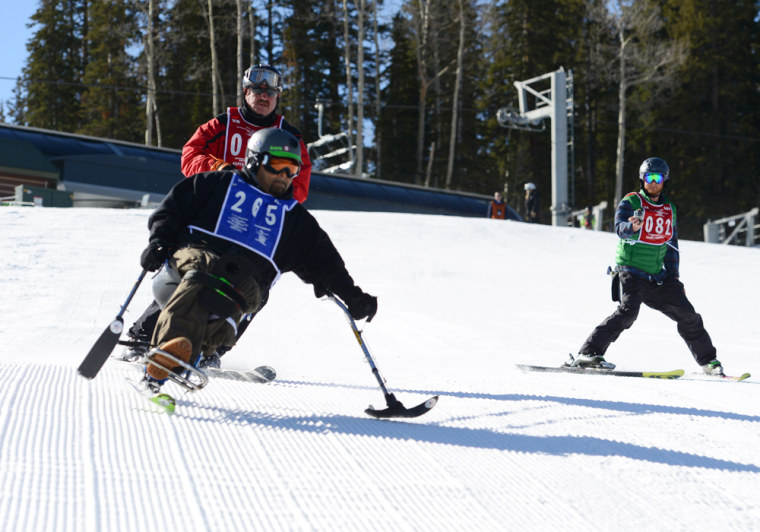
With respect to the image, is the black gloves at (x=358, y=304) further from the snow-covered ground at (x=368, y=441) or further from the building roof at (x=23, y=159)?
the building roof at (x=23, y=159)

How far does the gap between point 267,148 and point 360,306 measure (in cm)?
84

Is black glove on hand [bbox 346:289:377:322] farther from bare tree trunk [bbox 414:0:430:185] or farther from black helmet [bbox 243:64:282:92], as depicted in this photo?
bare tree trunk [bbox 414:0:430:185]

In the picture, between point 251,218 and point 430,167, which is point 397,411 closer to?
point 251,218

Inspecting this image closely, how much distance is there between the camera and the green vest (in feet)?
19.1

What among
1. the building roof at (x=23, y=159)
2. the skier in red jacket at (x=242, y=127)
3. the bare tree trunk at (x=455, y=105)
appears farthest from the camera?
the bare tree trunk at (x=455, y=105)

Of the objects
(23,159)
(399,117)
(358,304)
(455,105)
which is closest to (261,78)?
(358,304)

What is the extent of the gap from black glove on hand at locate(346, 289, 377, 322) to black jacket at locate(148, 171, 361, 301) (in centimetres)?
3

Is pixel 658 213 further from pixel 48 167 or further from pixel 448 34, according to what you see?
pixel 448 34

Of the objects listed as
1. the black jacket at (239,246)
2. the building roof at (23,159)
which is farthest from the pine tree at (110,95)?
the black jacket at (239,246)

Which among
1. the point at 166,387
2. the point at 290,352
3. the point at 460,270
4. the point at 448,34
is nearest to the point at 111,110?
the point at 448,34

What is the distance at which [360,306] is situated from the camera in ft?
11.9

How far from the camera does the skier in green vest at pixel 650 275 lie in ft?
19.1

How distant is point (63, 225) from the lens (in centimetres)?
1240

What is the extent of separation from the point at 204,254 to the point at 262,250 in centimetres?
27
